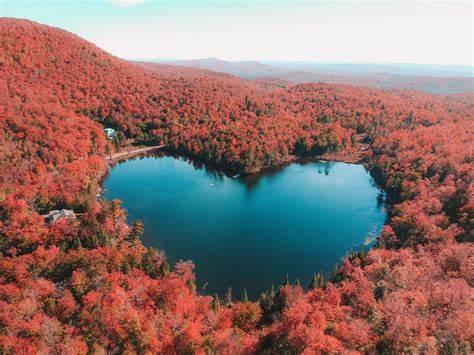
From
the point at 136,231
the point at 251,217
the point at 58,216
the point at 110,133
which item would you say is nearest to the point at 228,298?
the point at 136,231

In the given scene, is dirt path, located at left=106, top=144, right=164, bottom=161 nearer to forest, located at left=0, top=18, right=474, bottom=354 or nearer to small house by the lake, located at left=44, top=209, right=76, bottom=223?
forest, located at left=0, top=18, right=474, bottom=354

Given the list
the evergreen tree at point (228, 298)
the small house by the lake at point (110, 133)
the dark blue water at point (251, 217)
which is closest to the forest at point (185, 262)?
the evergreen tree at point (228, 298)

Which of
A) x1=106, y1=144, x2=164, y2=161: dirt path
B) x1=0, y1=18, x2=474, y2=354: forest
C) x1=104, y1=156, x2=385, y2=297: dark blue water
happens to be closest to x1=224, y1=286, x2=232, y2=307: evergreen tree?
x1=0, y1=18, x2=474, y2=354: forest

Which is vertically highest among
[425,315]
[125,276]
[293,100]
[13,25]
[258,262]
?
[13,25]

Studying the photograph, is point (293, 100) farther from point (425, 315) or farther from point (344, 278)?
point (425, 315)

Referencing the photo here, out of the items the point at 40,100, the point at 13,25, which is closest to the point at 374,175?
the point at 40,100

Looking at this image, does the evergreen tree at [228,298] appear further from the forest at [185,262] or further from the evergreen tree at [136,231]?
the evergreen tree at [136,231]
